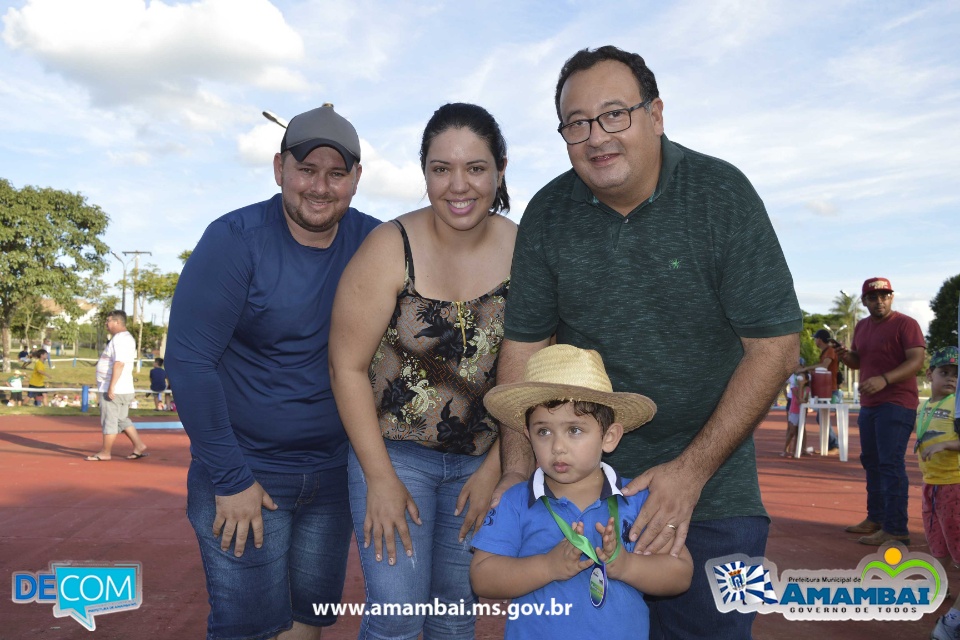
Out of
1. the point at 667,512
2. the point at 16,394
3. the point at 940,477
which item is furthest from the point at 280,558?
the point at 16,394

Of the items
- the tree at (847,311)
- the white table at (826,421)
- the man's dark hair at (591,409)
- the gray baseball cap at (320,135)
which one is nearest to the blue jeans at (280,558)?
the man's dark hair at (591,409)

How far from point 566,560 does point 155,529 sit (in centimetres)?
565

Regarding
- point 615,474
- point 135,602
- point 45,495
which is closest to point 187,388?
point 615,474

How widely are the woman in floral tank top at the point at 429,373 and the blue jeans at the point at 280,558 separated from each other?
1.16 ft

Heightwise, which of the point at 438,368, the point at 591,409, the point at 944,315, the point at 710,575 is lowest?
the point at 710,575

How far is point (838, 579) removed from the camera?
522 centimetres

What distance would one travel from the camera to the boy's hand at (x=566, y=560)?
7.38ft

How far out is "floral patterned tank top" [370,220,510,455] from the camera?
284 cm

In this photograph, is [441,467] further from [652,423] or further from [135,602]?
[135,602]

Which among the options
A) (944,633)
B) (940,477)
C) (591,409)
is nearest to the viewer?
(591,409)

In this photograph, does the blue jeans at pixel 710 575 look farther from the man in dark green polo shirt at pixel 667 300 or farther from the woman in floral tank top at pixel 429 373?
the woman in floral tank top at pixel 429 373

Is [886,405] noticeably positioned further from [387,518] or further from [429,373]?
[387,518]

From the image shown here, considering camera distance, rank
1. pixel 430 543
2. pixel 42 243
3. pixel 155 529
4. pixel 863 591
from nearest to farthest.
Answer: pixel 430 543
pixel 863 591
pixel 155 529
pixel 42 243

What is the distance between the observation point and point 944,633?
159 inches
